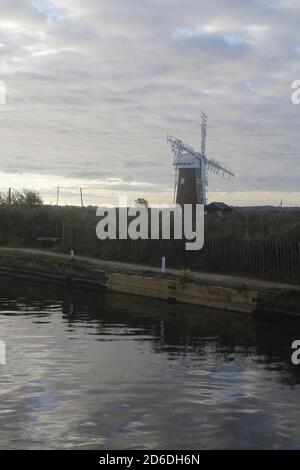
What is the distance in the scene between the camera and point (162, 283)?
21625 mm

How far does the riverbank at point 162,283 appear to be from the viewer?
721 inches

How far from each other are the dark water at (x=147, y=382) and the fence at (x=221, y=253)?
4.69 meters

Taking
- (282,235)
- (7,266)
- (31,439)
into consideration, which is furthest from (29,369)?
(7,266)

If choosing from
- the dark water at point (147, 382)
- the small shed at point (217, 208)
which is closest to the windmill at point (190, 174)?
the small shed at point (217, 208)

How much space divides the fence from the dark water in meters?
4.69

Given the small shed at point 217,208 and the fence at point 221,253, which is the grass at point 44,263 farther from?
the small shed at point 217,208

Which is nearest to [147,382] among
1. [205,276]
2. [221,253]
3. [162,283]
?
[162,283]

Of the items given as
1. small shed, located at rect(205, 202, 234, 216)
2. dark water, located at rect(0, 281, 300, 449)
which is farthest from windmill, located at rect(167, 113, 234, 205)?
dark water, located at rect(0, 281, 300, 449)

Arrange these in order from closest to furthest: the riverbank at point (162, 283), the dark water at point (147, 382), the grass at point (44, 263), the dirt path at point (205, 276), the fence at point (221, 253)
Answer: the dark water at point (147, 382)
the riverbank at point (162, 283)
the dirt path at point (205, 276)
the fence at point (221, 253)
the grass at point (44, 263)

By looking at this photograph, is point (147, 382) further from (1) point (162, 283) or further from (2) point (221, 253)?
(2) point (221, 253)

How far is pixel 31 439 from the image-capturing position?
7785 millimetres

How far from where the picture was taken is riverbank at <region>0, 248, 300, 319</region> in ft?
60.1
